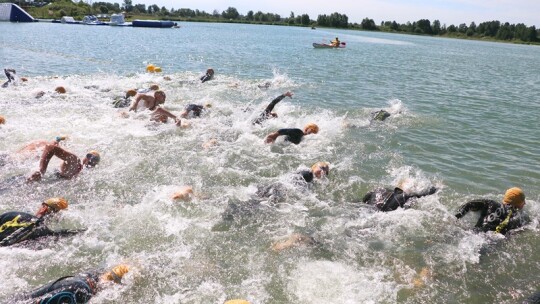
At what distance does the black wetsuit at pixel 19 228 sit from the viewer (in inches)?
277

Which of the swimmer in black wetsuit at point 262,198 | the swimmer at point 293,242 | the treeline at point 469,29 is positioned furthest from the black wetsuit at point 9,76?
the treeline at point 469,29

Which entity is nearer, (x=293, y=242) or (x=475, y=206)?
(x=293, y=242)

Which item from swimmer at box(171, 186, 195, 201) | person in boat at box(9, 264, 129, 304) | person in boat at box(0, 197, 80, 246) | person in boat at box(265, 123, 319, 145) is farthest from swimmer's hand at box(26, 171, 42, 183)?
person in boat at box(265, 123, 319, 145)

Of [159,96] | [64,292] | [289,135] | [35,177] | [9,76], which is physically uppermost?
[159,96]

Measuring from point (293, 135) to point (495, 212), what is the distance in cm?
672

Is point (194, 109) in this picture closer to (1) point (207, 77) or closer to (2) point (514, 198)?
(1) point (207, 77)

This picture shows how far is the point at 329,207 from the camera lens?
31.1ft

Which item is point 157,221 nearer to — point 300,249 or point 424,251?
point 300,249

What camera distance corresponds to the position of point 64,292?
5492 millimetres

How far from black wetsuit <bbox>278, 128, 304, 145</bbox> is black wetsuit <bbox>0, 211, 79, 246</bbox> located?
767 cm

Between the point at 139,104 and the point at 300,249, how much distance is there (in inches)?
440

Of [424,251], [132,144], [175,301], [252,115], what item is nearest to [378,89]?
[252,115]

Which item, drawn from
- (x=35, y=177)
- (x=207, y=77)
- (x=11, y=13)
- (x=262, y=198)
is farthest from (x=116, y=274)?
(x=11, y=13)

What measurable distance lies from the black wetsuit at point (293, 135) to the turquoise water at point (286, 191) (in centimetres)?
32
